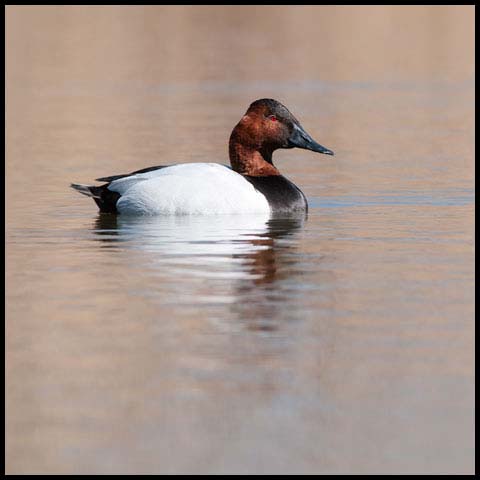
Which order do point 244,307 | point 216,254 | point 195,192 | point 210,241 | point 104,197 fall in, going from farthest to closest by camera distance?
1. point 104,197
2. point 195,192
3. point 210,241
4. point 216,254
5. point 244,307

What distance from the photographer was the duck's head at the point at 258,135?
12453 mm

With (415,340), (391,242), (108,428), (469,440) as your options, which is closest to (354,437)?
(469,440)

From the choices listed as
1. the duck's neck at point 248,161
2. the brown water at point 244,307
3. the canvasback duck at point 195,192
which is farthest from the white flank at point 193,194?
the duck's neck at point 248,161

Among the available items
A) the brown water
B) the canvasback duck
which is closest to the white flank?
the canvasback duck

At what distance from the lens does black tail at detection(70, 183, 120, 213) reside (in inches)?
466

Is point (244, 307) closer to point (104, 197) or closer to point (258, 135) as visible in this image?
point (104, 197)

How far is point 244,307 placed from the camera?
7.94 m

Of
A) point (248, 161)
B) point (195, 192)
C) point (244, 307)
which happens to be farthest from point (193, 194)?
point (244, 307)

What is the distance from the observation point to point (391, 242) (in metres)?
10.3

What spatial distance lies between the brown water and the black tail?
105mm

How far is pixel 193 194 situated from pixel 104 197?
78 cm

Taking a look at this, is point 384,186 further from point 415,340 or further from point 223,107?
point 223,107

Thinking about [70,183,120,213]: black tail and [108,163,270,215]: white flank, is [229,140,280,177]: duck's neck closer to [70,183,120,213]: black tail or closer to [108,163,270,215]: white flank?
[108,163,270,215]: white flank

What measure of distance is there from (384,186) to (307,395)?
7476 mm
